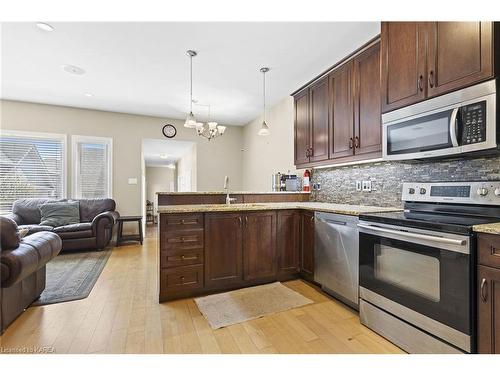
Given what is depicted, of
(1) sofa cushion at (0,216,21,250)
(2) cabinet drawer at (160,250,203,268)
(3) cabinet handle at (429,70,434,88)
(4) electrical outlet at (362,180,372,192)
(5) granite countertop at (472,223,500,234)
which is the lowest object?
(2) cabinet drawer at (160,250,203,268)

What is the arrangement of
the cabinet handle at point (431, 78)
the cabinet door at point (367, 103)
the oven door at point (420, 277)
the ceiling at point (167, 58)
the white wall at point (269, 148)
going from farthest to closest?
the white wall at point (269, 148) → the ceiling at point (167, 58) → the cabinet door at point (367, 103) → the cabinet handle at point (431, 78) → the oven door at point (420, 277)

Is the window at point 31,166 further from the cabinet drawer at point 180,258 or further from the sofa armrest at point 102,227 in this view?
the cabinet drawer at point 180,258

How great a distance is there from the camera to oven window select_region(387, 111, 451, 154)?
5.50 feet

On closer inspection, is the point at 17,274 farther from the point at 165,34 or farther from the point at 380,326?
the point at 380,326

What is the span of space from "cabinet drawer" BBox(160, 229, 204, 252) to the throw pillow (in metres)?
3.08

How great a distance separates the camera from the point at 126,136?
5.26 metres

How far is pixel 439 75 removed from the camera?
1.68m

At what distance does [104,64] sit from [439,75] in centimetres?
355

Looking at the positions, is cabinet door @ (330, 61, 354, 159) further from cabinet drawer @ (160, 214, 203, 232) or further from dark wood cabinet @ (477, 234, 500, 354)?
cabinet drawer @ (160, 214, 203, 232)

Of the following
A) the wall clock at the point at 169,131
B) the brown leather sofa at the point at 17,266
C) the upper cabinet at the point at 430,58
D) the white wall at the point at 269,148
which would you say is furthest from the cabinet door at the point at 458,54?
the wall clock at the point at 169,131

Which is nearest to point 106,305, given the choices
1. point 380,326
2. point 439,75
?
point 380,326

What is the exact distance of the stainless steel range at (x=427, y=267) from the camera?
1340 mm

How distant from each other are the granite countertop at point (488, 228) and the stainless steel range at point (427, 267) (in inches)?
1.0

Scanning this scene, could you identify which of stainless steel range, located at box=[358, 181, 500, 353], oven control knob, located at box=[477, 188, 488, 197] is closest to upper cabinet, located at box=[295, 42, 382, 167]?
stainless steel range, located at box=[358, 181, 500, 353]
